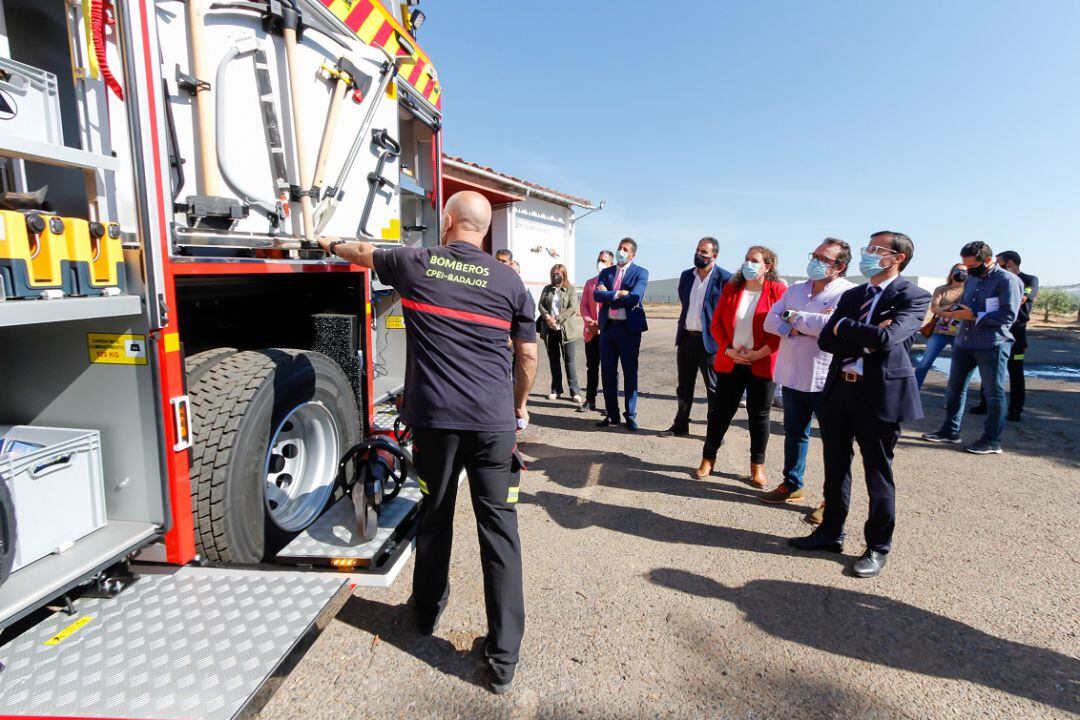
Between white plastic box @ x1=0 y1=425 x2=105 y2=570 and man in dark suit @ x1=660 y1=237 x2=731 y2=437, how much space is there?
164 inches

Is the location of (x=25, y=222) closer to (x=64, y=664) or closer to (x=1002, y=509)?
(x=64, y=664)

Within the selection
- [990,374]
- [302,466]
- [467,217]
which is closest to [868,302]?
[467,217]

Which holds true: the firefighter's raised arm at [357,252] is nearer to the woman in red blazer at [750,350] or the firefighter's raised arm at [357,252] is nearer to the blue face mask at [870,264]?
the blue face mask at [870,264]

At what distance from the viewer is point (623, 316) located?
5652 millimetres

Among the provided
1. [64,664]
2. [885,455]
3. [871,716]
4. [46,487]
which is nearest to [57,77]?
[46,487]

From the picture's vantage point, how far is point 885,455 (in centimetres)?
297

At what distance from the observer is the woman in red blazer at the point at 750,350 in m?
4.09

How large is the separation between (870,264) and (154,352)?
340cm

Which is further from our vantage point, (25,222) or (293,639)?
(293,639)

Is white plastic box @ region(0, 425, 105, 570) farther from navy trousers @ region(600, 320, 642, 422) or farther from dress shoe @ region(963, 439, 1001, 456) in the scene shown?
dress shoe @ region(963, 439, 1001, 456)

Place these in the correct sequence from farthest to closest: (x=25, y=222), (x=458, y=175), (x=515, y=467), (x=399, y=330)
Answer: (x=458, y=175)
(x=399, y=330)
(x=515, y=467)
(x=25, y=222)

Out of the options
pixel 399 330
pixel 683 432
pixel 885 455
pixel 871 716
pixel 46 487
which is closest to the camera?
pixel 46 487

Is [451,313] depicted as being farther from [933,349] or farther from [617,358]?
[933,349]

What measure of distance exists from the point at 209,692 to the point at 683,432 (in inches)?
185
